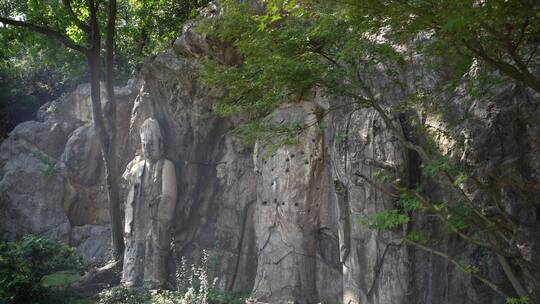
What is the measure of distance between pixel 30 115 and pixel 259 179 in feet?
38.1

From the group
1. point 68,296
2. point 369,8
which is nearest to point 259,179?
point 68,296

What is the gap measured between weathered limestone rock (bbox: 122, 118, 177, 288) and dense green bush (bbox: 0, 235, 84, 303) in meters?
1.32

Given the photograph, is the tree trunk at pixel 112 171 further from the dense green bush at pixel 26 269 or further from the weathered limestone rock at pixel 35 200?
the weathered limestone rock at pixel 35 200

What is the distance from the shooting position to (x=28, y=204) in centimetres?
1355

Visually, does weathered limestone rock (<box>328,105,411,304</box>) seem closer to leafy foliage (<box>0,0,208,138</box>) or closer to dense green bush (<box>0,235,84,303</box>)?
Result: leafy foliage (<box>0,0,208,138</box>)

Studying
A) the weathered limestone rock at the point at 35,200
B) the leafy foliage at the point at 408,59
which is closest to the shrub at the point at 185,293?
the leafy foliage at the point at 408,59

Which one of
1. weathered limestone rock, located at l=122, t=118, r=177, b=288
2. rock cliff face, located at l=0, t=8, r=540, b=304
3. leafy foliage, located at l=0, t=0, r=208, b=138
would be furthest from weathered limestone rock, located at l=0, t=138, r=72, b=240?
weathered limestone rock, located at l=122, t=118, r=177, b=288

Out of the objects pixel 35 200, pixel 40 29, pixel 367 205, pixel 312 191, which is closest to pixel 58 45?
pixel 40 29

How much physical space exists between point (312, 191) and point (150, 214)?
3170mm

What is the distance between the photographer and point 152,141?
372 inches

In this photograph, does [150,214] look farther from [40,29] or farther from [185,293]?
[40,29]

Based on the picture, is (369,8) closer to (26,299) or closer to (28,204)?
(26,299)

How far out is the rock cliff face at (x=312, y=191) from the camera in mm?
5234

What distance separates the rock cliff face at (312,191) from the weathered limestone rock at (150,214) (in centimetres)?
26
